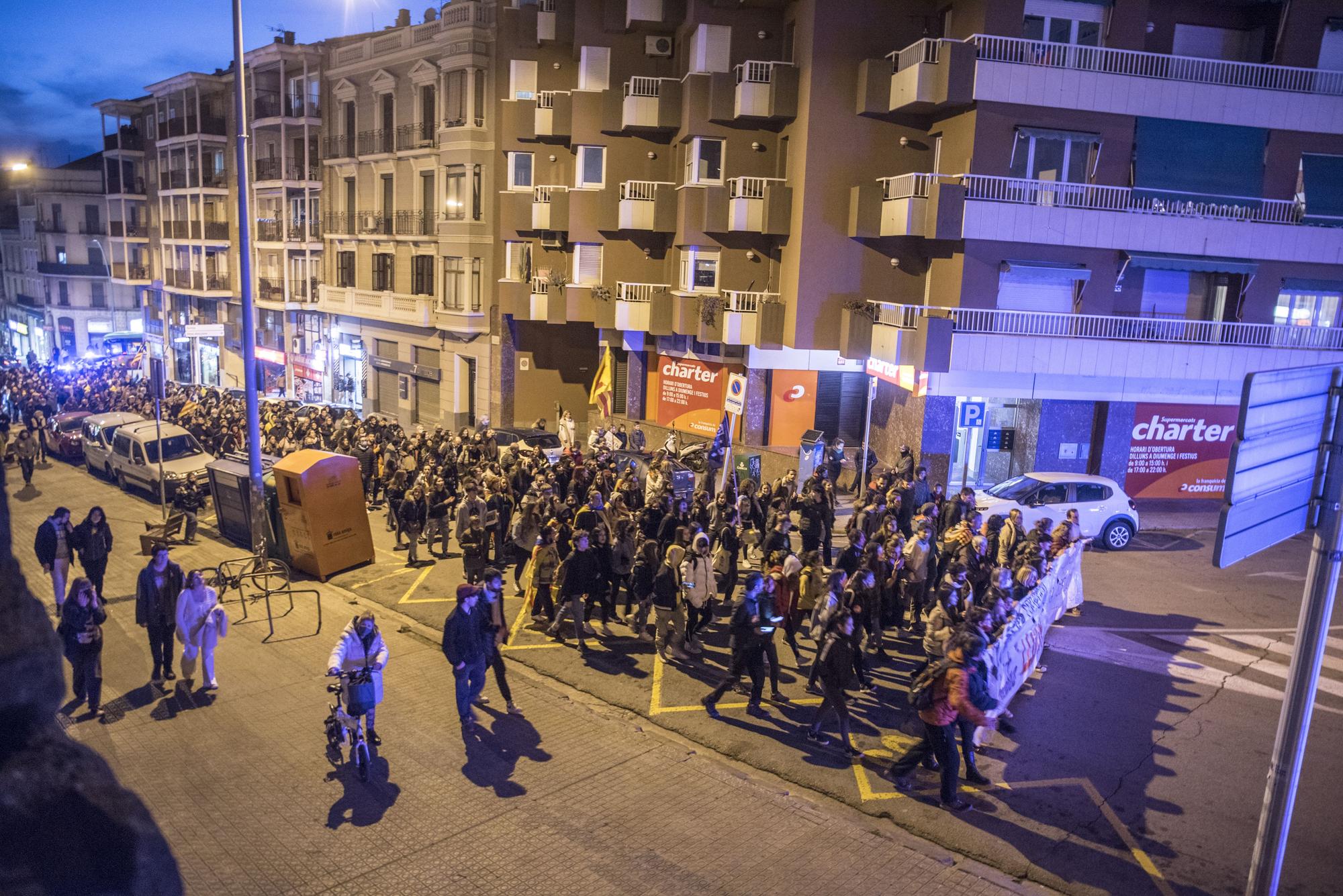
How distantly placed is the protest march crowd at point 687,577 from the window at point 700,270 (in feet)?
25.4

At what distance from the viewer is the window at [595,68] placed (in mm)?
30000

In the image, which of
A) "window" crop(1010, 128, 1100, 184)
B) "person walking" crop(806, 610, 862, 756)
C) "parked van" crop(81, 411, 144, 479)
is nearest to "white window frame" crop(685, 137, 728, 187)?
"window" crop(1010, 128, 1100, 184)

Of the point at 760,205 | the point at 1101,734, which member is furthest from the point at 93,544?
the point at 760,205

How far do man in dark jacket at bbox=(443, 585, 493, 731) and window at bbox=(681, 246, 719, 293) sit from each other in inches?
741

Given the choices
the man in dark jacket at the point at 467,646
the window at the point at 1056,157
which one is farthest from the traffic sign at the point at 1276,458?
the window at the point at 1056,157

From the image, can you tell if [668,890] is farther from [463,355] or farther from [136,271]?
[136,271]

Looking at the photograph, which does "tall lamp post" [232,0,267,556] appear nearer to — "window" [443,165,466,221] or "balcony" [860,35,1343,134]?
"balcony" [860,35,1343,134]

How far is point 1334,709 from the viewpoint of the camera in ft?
38.0

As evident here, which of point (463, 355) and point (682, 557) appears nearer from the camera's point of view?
point (682, 557)

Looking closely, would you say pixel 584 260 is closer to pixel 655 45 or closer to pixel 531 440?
pixel 655 45

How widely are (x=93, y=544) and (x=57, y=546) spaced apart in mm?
455

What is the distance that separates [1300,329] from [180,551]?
1051 inches

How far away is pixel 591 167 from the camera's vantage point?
30438 millimetres

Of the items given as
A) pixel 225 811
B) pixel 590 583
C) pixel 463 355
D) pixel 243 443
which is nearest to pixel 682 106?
pixel 463 355
